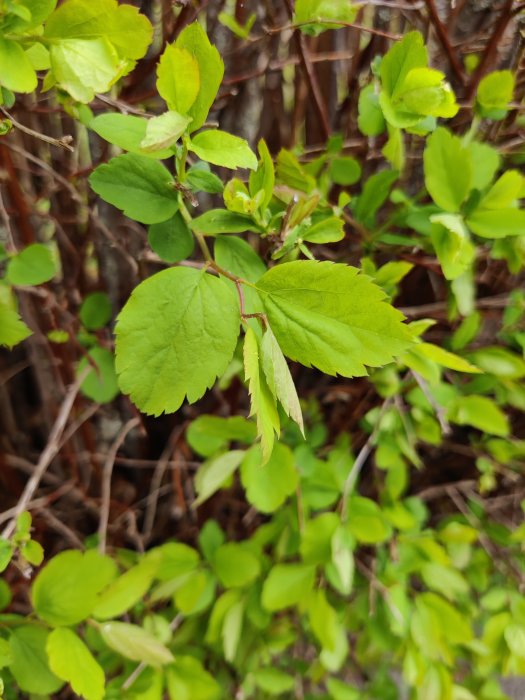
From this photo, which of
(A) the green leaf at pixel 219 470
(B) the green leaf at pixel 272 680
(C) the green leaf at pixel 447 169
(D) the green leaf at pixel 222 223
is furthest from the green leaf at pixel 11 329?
(B) the green leaf at pixel 272 680

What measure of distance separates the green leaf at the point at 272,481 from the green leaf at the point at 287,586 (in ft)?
0.53

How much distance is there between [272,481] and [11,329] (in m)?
0.35

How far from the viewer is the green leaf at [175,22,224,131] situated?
0.36 metres

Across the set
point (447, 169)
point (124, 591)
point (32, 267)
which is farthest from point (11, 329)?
point (447, 169)

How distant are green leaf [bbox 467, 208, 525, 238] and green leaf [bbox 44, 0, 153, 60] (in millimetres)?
349

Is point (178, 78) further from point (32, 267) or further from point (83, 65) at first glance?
point (32, 267)

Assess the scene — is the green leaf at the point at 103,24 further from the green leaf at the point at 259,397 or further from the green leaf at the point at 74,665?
the green leaf at the point at 74,665

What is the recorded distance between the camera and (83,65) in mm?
346

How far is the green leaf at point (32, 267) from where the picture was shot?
56cm

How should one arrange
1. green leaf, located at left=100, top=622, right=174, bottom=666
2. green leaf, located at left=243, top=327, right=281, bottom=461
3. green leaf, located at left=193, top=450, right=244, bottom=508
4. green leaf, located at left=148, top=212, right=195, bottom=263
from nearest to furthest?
1. green leaf, located at left=243, top=327, right=281, bottom=461
2. green leaf, located at left=148, top=212, right=195, bottom=263
3. green leaf, located at left=100, top=622, right=174, bottom=666
4. green leaf, located at left=193, top=450, right=244, bottom=508

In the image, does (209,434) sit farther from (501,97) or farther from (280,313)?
(501,97)

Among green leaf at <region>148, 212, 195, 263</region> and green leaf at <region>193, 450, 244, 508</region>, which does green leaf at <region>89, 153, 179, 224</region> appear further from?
green leaf at <region>193, 450, 244, 508</region>

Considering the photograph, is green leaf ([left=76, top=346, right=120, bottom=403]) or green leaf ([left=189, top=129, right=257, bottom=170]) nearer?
green leaf ([left=189, top=129, right=257, bottom=170])

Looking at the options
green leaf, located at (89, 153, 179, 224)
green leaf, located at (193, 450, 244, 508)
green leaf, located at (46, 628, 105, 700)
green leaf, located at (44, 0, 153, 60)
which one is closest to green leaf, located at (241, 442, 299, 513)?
green leaf, located at (193, 450, 244, 508)
